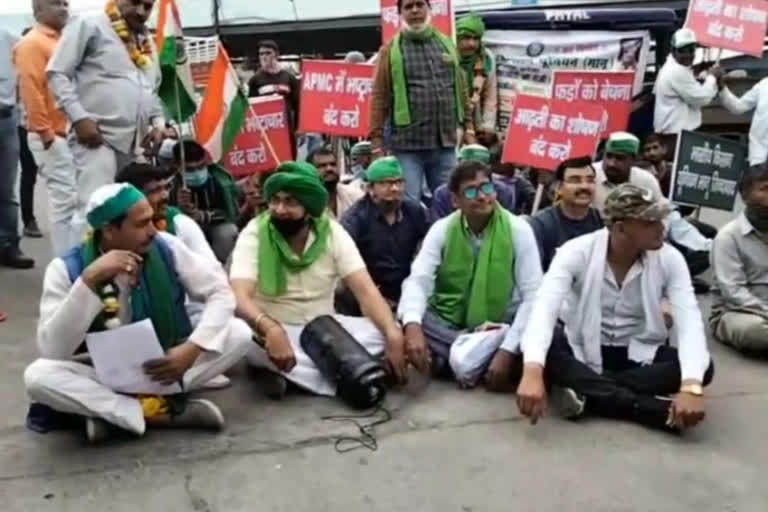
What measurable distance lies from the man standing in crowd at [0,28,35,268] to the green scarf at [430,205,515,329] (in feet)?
10.3

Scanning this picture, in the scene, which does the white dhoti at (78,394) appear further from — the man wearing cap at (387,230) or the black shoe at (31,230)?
the black shoe at (31,230)

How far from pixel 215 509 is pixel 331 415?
880 mm

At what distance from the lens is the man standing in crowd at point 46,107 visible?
5648 millimetres

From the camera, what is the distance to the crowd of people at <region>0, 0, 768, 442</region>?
3742mm

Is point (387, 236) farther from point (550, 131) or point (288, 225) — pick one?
point (550, 131)

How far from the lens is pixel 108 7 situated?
5062 millimetres

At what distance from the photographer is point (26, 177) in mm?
7504

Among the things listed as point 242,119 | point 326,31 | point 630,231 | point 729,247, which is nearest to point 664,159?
point 729,247

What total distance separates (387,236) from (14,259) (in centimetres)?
268

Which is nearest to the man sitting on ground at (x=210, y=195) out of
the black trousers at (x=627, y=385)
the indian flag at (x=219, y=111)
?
the indian flag at (x=219, y=111)

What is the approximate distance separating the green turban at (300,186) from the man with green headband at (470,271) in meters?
0.57

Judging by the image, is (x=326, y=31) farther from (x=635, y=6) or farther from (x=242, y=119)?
(x=242, y=119)

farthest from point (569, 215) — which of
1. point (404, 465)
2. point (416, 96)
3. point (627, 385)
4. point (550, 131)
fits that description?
point (404, 465)

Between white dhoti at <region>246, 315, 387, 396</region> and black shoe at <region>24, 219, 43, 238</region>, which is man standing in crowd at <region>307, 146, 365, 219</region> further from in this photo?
black shoe at <region>24, 219, 43, 238</region>
